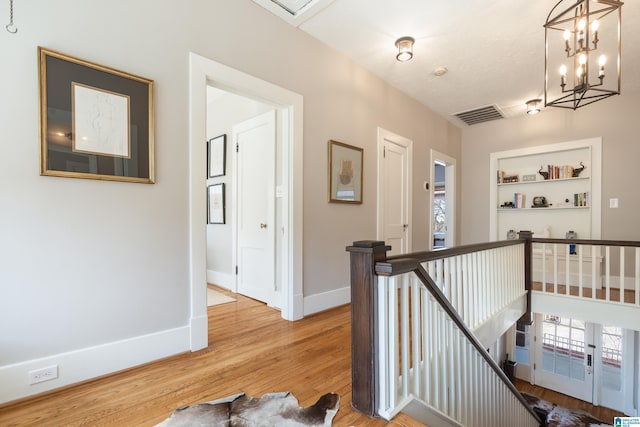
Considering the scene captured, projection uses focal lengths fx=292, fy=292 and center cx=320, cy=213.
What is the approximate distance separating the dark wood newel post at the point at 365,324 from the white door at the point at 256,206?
186cm

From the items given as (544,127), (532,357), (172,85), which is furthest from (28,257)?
(532,357)

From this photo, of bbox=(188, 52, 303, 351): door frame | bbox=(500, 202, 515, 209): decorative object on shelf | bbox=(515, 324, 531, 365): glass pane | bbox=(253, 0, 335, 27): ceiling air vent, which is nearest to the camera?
bbox=(188, 52, 303, 351): door frame

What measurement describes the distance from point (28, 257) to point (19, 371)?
0.60m

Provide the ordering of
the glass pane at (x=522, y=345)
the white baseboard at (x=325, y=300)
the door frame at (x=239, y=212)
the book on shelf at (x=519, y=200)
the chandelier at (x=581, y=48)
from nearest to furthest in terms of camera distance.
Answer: the chandelier at (x=581, y=48) → the white baseboard at (x=325, y=300) → the door frame at (x=239, y=212) → the book on shelf at (x=519, y=200) → the glass pane at (x=522, y=345)

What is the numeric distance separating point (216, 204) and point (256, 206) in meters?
1.10

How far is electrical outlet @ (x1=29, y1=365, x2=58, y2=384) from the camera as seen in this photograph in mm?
1576

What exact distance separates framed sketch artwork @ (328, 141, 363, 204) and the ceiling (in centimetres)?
110

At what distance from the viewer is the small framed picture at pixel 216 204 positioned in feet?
13.9

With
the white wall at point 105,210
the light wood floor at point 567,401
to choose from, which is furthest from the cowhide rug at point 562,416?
the white wall at point 105,210

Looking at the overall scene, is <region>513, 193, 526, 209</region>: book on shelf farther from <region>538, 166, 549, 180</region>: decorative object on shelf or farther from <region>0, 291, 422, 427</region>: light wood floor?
<region>0, 291, 422, 427</region>: light wood floor

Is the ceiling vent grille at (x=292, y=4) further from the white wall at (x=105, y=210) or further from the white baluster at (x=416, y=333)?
the white baluster at (x=416, y=333)

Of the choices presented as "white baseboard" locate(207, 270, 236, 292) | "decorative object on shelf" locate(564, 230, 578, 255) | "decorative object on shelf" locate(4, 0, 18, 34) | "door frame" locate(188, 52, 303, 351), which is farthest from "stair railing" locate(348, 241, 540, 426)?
"decorative object on shelf" locate(564, 230, 578, 255)

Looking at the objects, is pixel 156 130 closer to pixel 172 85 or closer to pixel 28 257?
pixel 172 85

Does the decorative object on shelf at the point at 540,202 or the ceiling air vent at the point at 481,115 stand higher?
the ceiling air vent at the point at 481,115
